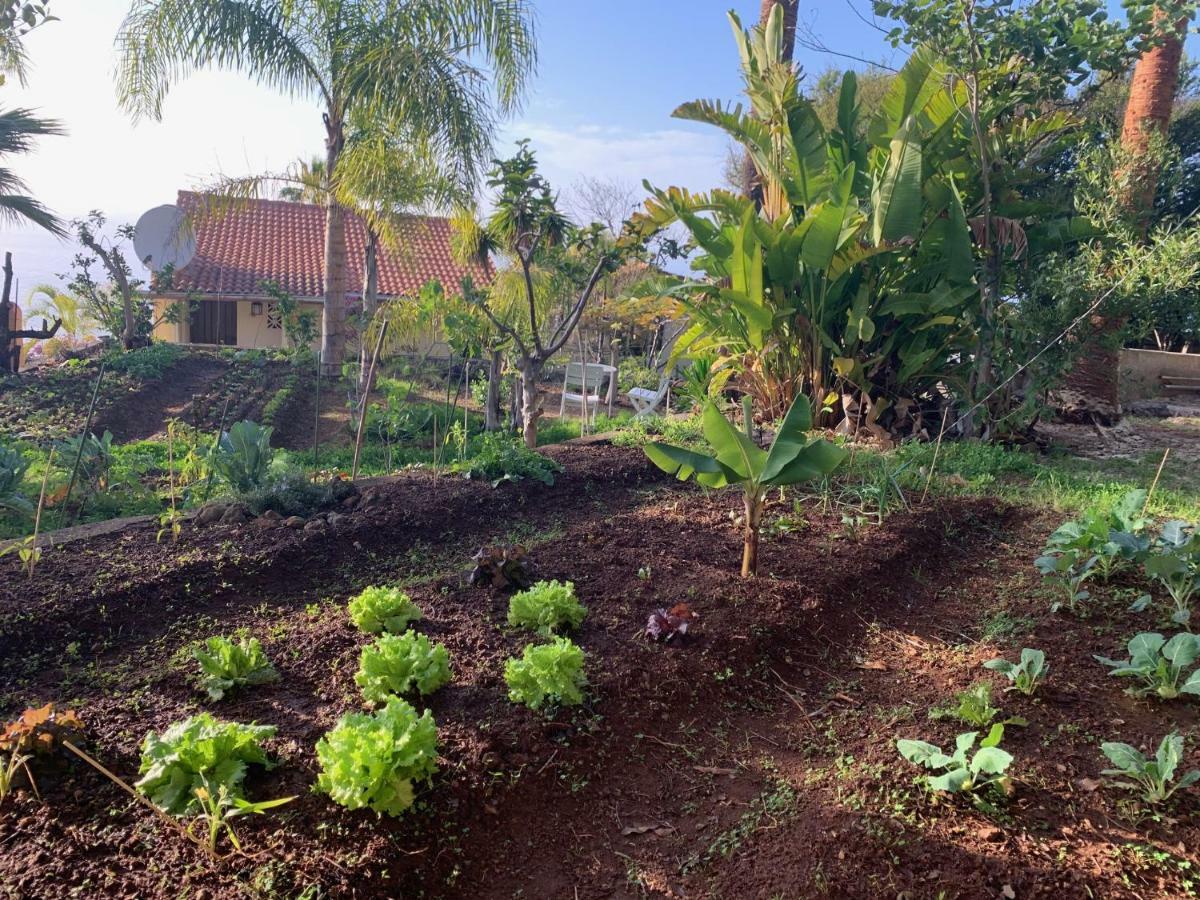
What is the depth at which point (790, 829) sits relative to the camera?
2137 millimetres

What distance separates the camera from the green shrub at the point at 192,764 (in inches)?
78.6

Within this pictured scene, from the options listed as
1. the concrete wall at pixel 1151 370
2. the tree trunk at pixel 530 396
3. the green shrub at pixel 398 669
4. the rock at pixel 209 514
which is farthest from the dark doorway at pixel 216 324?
the concrete wall at pixel 1151 370

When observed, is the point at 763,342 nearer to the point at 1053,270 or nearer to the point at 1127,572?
the point at 1053,270

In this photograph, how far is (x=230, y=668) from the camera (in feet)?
8.45

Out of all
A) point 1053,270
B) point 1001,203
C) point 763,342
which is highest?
point 1001,203

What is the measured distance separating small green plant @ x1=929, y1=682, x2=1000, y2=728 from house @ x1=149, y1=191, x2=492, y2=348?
48.0 feet

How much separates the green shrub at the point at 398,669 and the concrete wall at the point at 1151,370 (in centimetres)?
1212

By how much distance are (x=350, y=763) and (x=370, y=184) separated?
7.93m

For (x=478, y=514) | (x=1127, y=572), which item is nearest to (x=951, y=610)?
(x=1127, y=572)

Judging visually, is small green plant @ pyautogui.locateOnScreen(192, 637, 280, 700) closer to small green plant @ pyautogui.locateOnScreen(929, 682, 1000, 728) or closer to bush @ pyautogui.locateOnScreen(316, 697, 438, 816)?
bush @ pyautogui.locateOnScreen(316, 697, 438, 816)

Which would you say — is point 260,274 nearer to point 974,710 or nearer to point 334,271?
point 334,271

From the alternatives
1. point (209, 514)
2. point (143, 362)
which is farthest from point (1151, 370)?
point (143, 362)

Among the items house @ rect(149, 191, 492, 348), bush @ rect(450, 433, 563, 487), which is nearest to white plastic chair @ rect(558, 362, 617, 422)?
→ bush @ rect(450, 433, 563, 487)

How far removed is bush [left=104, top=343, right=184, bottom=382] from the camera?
441 inches
